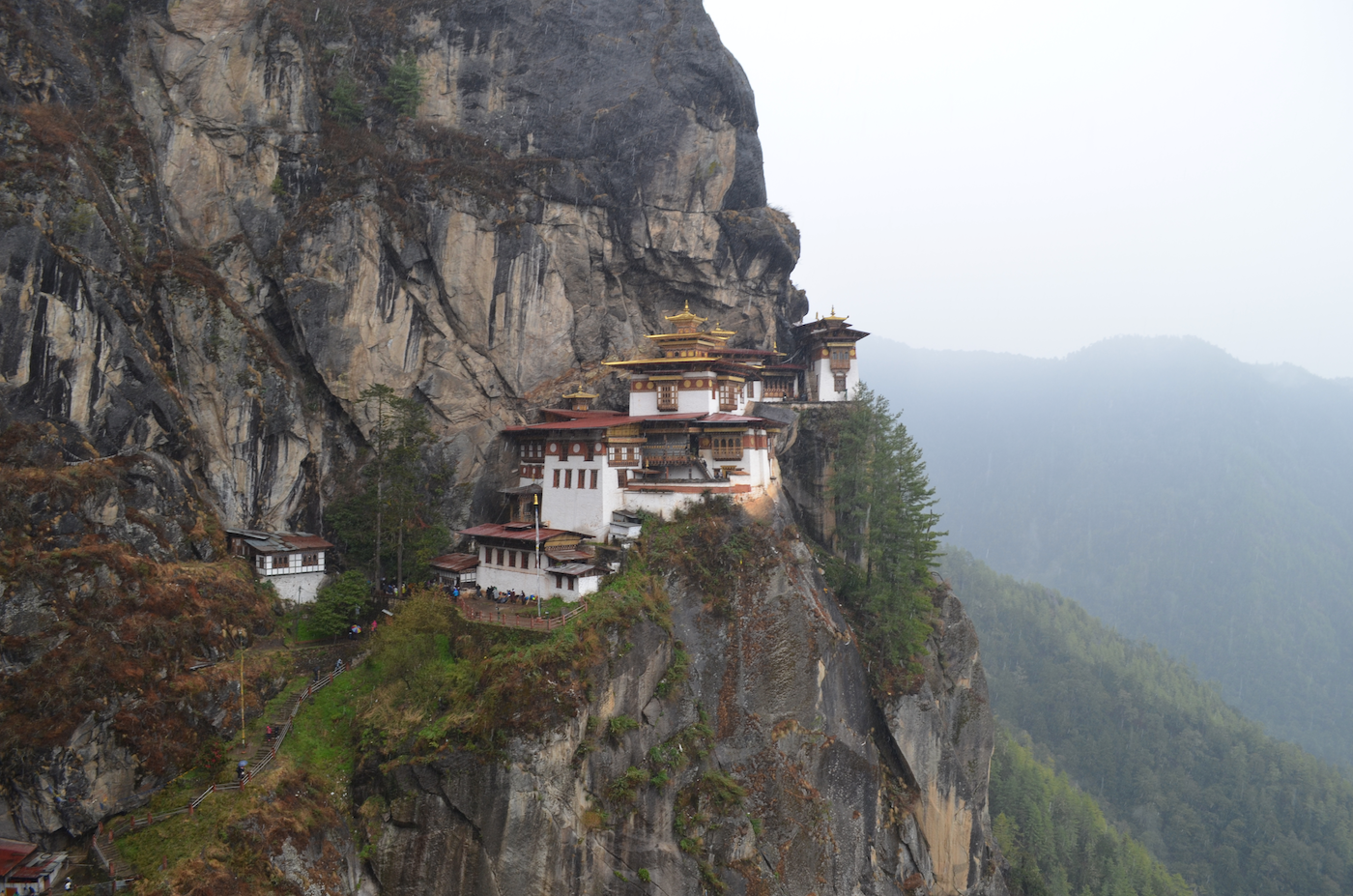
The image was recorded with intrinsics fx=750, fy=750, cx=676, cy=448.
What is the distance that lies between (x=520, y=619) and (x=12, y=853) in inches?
602

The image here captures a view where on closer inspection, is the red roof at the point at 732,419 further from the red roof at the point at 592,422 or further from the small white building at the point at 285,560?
the small white building at the point at 285,560

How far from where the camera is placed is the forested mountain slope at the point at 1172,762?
2879 inches

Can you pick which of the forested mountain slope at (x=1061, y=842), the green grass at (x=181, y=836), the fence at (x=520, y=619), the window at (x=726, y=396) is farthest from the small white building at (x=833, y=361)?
the green grass at (x=181, y=836)

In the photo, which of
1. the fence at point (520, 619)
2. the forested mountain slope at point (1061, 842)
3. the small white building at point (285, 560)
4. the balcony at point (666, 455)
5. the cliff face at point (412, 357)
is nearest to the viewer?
the cliff face at point (412, 357)

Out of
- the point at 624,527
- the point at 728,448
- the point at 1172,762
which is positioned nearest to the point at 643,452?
the point at 728,448

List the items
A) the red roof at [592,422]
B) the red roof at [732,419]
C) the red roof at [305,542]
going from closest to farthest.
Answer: the red roof at [305,542]
the red roof at [592,422]
the red roof at [732,419]

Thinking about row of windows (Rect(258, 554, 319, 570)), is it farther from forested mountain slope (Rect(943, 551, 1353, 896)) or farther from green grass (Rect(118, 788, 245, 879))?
forested mountain slope (Rect(943, 551, 1353, 896))

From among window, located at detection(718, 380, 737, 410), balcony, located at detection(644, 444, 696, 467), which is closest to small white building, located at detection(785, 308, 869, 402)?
window, located at detection(718, 380, 737, 410)

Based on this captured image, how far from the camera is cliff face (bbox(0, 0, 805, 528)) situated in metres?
30.7

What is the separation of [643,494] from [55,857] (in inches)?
961

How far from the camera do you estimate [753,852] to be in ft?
97.0

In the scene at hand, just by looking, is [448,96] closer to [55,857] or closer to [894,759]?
[55,857]

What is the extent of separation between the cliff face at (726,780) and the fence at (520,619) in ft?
8.22

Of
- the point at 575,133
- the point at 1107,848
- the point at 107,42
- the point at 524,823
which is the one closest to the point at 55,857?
the point at 524,823
